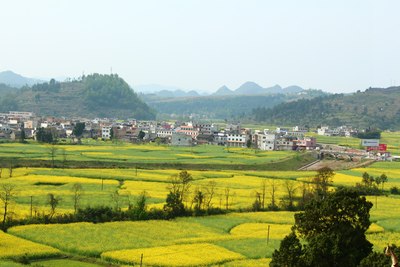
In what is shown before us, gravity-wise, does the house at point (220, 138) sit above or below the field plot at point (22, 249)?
above

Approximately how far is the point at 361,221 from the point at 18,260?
33.8ft

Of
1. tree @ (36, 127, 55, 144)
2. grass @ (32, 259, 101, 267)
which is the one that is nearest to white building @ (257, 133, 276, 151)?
tree @ (36, 127, 55, 144)

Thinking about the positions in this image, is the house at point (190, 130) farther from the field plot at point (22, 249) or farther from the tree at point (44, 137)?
the field plot at point (22, 249)

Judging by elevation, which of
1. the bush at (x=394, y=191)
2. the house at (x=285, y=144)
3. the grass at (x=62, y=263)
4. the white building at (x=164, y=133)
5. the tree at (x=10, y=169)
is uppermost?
the white building at (x=164, y=133)

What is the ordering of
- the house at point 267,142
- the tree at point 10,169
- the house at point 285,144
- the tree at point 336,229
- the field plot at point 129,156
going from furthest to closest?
the house at point 285,144, the house at point 267,142, the field plot at point 129,156, the tree at point 10,169, the tree at point 336,229

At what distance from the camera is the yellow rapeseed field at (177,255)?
19172 mm

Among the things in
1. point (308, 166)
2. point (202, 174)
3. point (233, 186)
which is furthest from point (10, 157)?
point (308, 166)

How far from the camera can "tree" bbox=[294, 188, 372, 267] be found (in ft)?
49.7

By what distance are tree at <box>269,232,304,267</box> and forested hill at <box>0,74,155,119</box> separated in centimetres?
11693

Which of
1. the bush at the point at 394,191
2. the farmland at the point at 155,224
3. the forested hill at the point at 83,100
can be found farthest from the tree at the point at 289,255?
the forested hill at the point at 83,100

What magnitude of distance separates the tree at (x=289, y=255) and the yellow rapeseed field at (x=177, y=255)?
14.4ft

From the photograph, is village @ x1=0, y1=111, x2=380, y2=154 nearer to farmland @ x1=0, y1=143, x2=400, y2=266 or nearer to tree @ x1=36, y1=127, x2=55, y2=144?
tree @ x1=36, y1=127, x2=55, y2=144

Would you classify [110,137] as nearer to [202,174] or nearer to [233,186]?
[202,174]

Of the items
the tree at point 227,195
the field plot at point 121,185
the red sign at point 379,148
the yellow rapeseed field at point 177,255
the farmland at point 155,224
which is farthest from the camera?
the red sign at point 379,148
